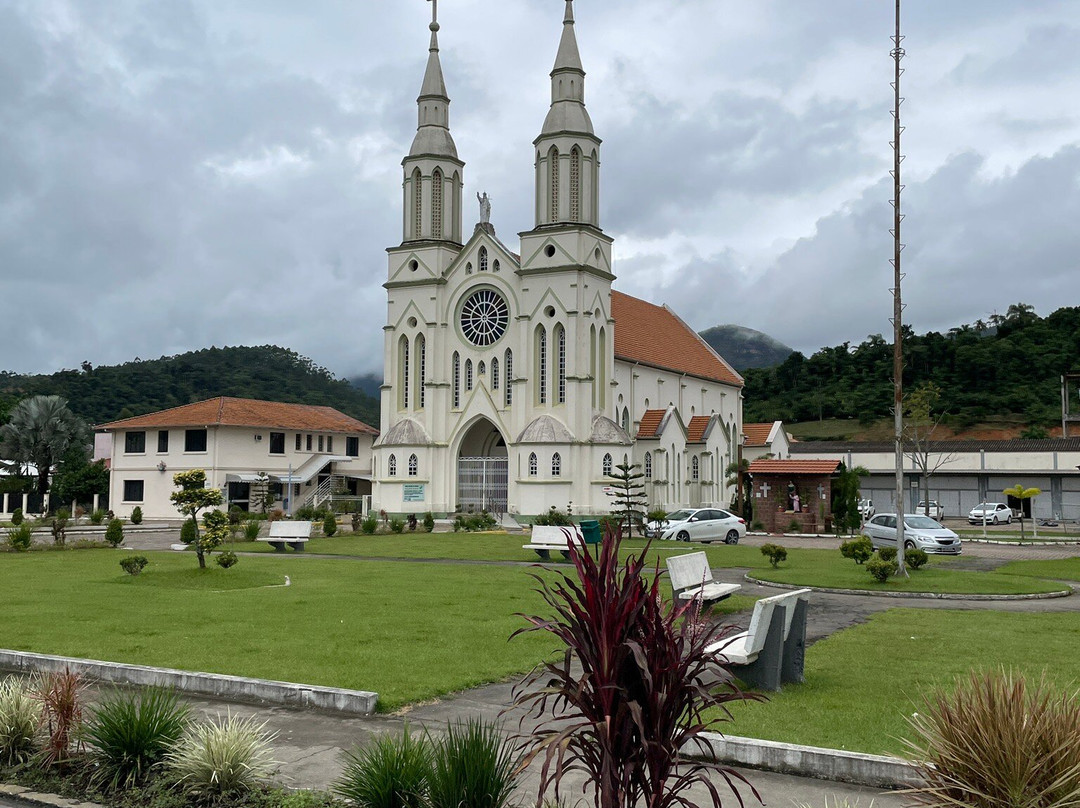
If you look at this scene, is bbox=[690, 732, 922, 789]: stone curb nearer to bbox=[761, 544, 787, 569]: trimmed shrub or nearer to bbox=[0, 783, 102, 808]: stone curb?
A: bbox=[0, 783, 102, 808]: stone curb

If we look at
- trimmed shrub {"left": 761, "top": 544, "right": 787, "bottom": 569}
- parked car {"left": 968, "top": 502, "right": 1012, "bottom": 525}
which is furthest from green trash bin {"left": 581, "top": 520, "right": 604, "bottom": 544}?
parked car {"left": 968, "top": 502, "right": 1012, "bottom": 525}

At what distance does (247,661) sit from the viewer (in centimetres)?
1048

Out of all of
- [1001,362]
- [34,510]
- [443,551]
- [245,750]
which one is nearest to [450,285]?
[443,551]

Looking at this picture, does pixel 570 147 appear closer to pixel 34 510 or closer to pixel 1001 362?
pixel 34 510

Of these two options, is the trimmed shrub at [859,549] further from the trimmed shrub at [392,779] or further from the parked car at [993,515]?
the parked car at [993,515]

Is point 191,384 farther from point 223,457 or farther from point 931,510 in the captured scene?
point 931,510

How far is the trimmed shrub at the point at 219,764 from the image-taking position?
633 cm

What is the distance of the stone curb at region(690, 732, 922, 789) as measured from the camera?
656 cm

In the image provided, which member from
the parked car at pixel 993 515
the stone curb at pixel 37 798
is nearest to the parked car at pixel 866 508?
the parked car at pixel 993 515

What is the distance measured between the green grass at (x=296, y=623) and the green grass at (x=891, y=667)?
10.1ft

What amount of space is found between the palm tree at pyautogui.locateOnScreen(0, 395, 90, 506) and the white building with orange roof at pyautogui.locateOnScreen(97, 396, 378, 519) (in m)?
5.81

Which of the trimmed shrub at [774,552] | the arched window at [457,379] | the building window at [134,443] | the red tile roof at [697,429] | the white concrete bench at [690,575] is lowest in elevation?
the trimmed shrub at [774,552]

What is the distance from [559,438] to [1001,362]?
174 feet

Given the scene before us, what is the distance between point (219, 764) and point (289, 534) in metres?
24.0
